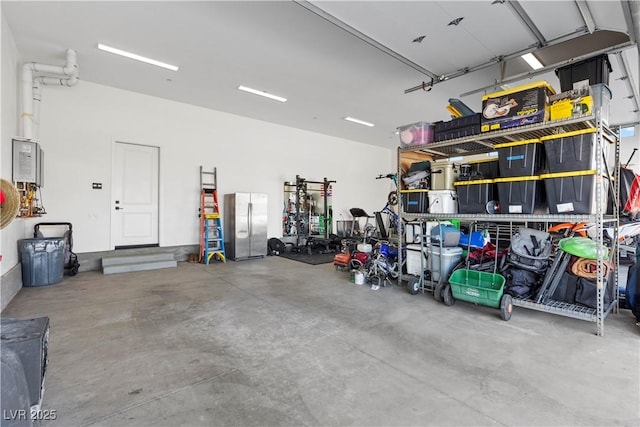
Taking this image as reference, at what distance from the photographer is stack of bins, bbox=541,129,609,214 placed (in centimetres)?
297

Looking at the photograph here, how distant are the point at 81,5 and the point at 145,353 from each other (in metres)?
4.14

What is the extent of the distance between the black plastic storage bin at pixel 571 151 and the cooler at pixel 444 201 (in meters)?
1.18

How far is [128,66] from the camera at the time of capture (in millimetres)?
5129

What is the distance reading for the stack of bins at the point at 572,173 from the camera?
2.97 metres

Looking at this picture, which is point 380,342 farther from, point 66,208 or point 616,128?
point 66,208

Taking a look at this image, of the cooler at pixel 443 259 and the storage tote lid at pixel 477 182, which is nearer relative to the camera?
the storage tote lid at pixel 477 182

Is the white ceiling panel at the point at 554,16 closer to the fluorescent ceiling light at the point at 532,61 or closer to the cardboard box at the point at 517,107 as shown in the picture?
the cardboard box at the point at 517,107

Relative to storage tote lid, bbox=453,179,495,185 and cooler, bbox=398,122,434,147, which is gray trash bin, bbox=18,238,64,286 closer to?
cooler, bbox=398,122,434,147

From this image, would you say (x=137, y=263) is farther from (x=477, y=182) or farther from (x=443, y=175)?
(x=477, y=182)

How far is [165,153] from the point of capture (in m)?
6.75

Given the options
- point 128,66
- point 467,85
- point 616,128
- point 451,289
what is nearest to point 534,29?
point 616,128

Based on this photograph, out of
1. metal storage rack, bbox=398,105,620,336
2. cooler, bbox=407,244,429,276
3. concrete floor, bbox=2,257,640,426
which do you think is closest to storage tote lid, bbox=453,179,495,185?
metal storage rack, bbox=398,105,620,336

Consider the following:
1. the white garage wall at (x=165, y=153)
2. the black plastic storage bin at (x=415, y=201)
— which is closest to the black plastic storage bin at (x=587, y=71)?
the black plastic storage bin at (x=415, y=201)

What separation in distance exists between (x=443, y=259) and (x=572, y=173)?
5.76ft
